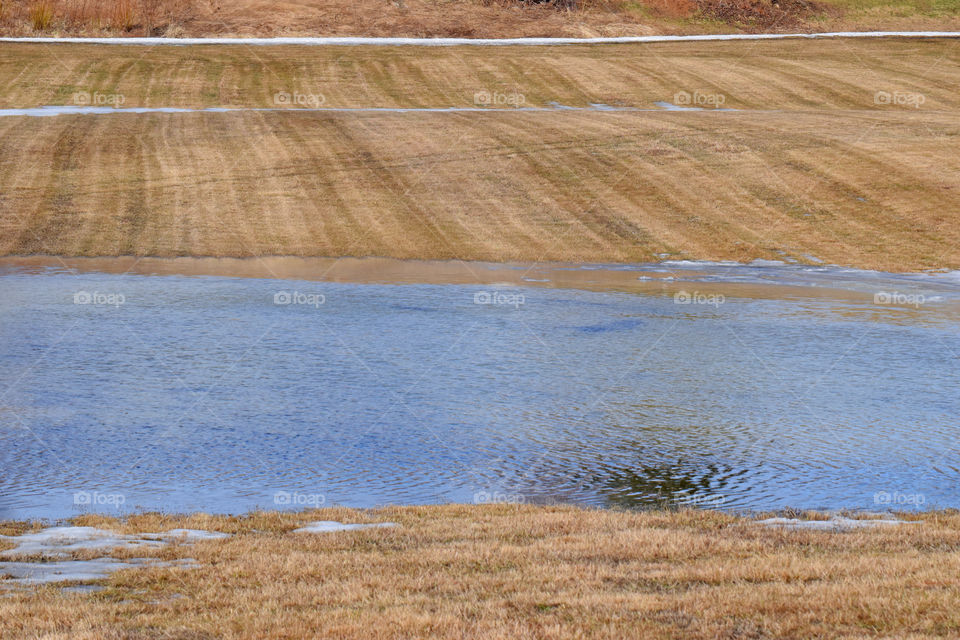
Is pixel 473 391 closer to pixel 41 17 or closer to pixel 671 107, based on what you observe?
pixel 671 107

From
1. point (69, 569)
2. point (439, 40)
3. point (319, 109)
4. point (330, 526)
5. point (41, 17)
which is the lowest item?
point (319, 109)

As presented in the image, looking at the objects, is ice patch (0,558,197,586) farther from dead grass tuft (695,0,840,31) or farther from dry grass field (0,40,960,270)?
dead grass tuft (695,0,840,31)

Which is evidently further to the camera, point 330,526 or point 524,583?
point 330,526

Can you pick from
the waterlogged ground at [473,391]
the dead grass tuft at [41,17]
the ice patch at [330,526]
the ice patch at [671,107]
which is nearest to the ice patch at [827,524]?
the waterlogged ground at [473,391]

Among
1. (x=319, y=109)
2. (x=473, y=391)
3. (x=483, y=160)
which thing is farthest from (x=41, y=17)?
(x=473, y=391)

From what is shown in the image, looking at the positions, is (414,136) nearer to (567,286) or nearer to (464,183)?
(464,183)

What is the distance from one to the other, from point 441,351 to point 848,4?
52.3 meters

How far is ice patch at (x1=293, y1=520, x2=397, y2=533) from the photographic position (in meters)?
10.8

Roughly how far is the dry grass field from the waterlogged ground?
148 inches

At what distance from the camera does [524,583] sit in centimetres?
880

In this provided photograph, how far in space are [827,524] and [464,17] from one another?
52223 millimetres

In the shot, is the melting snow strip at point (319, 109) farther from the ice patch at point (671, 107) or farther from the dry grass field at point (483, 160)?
the dry grass field at point (483, 160)

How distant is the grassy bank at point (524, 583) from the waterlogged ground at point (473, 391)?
5.98ft

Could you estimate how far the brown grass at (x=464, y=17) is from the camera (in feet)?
189
